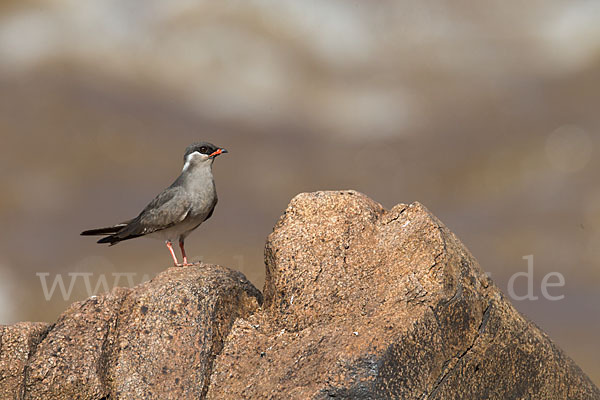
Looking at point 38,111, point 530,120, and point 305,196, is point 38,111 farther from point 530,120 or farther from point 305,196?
point 305,196

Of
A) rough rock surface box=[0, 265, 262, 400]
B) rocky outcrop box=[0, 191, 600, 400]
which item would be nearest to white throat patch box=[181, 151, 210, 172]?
rocky outcrop box=[0, 191, 600, 400]

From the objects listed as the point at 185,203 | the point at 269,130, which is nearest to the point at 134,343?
the point at 185,203

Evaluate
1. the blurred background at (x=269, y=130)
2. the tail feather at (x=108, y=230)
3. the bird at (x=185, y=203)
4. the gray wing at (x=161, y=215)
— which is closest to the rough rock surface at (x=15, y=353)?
the bird at (x=185, y=203)

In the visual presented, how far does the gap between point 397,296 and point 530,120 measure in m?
33.1

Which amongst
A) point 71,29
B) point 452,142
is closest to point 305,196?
point 452,142

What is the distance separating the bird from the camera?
12.5 m

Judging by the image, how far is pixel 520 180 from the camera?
36906 millimetres

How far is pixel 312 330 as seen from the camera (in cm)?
913

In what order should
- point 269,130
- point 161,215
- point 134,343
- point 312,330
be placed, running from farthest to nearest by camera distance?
point 269,130 < point 161,215 < point 134,343 < point 312,330

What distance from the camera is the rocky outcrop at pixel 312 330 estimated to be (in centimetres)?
880

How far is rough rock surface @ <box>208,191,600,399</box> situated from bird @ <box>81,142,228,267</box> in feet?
9.22

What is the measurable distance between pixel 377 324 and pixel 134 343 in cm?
265

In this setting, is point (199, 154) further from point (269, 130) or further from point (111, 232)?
point (269, 130)

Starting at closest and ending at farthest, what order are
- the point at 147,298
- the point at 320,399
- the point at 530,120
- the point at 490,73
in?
the point at 320,399 < the point at 147,298 < the point at 530,120 < the point at 490,73
